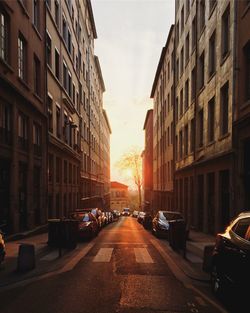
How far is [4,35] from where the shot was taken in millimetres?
18594

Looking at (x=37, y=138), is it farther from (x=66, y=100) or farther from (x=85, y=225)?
(x=66, y=100)

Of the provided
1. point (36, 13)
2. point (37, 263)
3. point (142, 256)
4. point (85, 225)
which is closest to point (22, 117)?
point (85, 225)

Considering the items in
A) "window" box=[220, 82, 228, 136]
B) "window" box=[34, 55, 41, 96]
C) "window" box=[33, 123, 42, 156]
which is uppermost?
"window" box=[34, 55, 41, 96]

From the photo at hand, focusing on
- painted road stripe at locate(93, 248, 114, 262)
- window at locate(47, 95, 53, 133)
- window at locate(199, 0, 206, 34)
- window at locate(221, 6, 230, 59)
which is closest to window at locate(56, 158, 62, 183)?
window at locate(47, 95, 53, 133)

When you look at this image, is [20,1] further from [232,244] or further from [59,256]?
[232,244]

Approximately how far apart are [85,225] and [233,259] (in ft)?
46.3

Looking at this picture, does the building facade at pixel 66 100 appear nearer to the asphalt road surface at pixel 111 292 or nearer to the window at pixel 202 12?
the window at pixel 202 12

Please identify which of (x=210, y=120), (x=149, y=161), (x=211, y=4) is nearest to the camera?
(x=210, y=120)

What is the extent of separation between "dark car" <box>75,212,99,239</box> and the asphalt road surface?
25.3ft

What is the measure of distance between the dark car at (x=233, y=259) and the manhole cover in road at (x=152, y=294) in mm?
794

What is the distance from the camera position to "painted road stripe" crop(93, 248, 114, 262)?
45.3 ft

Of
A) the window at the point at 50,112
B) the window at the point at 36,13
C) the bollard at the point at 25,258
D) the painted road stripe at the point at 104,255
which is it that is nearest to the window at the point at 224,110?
the painted road stripe at the point at 104,255

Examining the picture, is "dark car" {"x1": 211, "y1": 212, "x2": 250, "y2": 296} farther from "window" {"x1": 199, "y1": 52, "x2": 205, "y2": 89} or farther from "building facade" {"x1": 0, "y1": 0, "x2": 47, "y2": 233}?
"window" {"x1": 199, "y1": 52, "x2": 205, "y2": 89}

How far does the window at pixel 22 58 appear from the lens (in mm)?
21216
